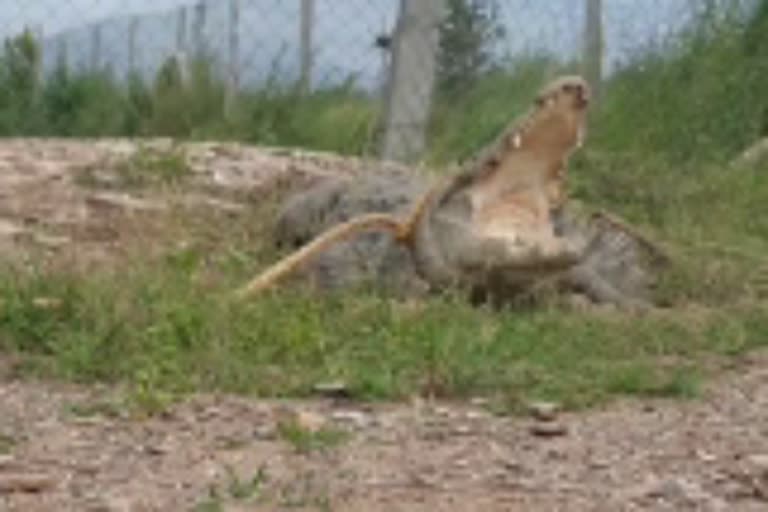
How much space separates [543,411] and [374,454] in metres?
0.64

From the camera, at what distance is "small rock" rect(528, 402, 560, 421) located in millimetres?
3811

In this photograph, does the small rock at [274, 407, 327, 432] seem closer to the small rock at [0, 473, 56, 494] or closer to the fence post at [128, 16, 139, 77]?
the small rock at [0, 473, 56, 494]

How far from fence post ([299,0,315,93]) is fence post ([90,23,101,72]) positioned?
1815 millimetres

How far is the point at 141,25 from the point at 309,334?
790 centimetres

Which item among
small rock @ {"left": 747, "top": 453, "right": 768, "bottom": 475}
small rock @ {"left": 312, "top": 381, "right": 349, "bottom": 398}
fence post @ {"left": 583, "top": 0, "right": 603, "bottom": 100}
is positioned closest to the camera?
small rock @ {"left": 747, "top": 453, "right": 768, "bottom": 475}

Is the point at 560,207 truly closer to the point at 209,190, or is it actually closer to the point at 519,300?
the point at 519,300

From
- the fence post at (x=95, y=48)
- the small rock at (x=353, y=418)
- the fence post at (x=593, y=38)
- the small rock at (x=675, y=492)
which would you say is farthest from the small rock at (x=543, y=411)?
the fence post at (x=95, y=48)

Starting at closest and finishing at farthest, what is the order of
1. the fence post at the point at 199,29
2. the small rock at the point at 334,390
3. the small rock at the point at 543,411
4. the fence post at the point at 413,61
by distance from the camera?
the small rock at the point at 543,411 < the small rock at the point at 334,390 < the fence post at the point at 413,61 < the fence post at the point at 199,29

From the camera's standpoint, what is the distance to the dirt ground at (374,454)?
117 inches

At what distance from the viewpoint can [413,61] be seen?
7.04 m

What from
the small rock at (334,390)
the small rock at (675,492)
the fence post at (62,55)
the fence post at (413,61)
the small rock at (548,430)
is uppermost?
the fence post at (62,55)

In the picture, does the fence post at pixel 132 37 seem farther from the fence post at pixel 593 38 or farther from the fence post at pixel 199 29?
the fence post at pixel 593 38

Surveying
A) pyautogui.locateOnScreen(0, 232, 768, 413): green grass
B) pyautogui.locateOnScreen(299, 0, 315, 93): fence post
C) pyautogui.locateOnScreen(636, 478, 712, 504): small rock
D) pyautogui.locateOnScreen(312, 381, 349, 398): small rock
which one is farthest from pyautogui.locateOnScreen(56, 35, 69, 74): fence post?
pyautogui.locateOnScreen(636, 478, 712, 504): small rock

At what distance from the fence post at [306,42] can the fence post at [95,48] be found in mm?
1815
